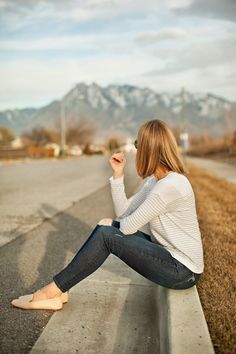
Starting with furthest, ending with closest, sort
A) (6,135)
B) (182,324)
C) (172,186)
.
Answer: (6,135) < (172,186) < (182,324)

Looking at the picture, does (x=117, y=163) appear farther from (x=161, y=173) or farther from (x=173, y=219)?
(x=173, y=219)

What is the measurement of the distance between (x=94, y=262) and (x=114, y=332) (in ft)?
1.76

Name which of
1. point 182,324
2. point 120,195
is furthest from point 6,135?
point 182,324

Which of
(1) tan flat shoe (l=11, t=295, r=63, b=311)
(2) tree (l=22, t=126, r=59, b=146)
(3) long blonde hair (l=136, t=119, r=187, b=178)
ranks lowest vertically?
(2) tree (l=22, t=126, r=59, b=146)

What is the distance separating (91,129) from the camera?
3954 inches

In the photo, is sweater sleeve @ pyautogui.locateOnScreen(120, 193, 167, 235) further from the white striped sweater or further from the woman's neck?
the woman's neck

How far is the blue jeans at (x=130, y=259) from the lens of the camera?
11.5ft

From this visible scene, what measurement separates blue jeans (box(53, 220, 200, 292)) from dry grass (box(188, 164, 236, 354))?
0.26 m

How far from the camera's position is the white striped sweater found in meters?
3.43

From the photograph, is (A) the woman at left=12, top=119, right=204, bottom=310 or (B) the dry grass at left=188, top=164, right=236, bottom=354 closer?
(B) the dry grass at left=188, top=164, right=236, bottom=354

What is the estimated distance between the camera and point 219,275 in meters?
4.04

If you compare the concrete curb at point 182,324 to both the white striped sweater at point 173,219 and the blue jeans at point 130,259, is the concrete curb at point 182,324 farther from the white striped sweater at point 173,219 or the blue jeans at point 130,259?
the white striped sweater at point 173,219

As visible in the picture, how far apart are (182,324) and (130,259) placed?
29.8 inches

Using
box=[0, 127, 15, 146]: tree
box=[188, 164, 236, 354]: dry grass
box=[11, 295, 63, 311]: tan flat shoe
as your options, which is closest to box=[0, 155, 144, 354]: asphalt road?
box=[11, 295, 63, 311]: tan flat shoe
